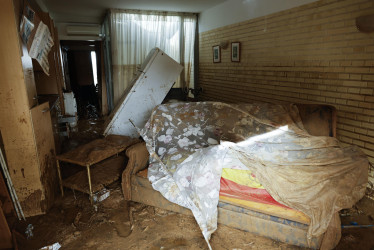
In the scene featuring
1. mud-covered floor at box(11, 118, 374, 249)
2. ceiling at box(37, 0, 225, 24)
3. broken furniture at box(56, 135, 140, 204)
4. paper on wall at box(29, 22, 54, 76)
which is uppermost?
ceiling at box(37, 0, 225, 24)

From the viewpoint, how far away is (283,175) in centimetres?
214

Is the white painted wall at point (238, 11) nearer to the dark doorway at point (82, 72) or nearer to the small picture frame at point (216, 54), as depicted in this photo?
the small picture frame at point (216, 54)

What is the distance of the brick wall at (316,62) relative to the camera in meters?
2.86

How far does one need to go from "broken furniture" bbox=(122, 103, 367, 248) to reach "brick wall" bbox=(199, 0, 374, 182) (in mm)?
480

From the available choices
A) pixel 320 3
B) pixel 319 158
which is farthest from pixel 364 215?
pixel 320 3

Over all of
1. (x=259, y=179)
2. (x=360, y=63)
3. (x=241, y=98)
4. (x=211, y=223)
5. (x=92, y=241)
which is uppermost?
(x=360, y=63)

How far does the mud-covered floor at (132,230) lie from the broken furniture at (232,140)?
116mm

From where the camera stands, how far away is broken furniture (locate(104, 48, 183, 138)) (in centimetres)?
444

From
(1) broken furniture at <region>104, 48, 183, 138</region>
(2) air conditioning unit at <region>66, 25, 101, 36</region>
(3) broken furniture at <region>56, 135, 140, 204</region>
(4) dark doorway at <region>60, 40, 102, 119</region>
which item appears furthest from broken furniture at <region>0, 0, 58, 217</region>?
Result: (4) dark doorway at <region>60, 40, 102, 119</region>

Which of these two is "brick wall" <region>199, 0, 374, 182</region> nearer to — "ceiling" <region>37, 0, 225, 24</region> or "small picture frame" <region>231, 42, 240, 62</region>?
"small picture frame" <region>231, 42, 240, 62</region>

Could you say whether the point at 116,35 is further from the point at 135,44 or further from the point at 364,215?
the point at 364,215

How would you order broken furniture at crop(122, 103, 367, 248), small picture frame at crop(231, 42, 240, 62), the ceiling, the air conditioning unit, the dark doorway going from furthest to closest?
the dark doorway < the air conditioning unit < the ceiling < small picture frame at crop(231, 42, 240, 62) < broken furniture at crop(122, 103, 367, 248)

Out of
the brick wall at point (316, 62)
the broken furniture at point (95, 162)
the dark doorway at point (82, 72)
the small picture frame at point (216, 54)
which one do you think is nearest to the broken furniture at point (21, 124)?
the broken furniture at point (95, 162)

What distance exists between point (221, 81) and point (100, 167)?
11.0 ft
